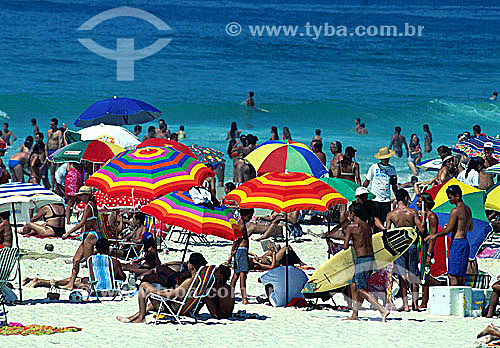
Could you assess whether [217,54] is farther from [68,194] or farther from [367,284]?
[367,284]

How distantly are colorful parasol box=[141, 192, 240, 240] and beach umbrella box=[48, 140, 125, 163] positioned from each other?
3.60 m

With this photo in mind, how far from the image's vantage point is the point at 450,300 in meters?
7.49

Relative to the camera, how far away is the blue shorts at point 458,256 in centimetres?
753

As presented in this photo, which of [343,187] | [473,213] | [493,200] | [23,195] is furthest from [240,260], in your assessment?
[493,200]

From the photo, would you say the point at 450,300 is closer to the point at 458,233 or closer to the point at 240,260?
the point at 458,233

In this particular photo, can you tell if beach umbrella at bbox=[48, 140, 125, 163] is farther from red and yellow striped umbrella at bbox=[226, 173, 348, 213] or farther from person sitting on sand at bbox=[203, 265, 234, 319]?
person sitting on sand at bbox=[203, 265, 234, 319]

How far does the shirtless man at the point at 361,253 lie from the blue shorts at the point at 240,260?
45.5 inches

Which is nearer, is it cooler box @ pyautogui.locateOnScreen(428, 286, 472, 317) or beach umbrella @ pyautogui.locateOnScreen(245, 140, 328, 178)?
cooler box @ pyautogui.locateOnScreen(428, 286, 472, 317)

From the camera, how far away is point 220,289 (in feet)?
23.8

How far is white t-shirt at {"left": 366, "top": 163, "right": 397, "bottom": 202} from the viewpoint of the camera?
11352mm

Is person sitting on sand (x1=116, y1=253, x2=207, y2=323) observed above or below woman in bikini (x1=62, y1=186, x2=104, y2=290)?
below

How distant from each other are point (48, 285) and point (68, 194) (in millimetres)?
3774

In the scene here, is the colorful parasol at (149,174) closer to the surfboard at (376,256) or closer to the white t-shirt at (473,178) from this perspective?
the surfboard at (376,256)

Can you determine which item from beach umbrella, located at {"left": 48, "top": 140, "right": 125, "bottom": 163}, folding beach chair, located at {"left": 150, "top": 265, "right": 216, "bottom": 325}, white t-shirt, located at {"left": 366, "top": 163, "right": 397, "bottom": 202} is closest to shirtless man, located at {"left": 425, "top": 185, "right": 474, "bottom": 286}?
folding beach chair, located at {"left": 150, "top": 265, "right": 216, "bottom": 325}
